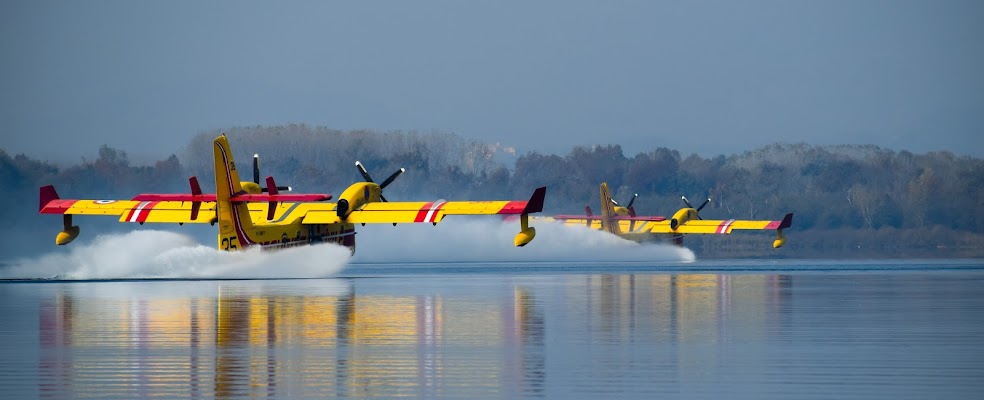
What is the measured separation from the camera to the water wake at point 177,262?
1806 inches

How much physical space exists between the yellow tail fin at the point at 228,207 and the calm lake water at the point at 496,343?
606cm

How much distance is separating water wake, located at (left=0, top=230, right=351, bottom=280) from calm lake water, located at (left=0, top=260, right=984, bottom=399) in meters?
7.32

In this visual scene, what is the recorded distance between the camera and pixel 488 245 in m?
87.8

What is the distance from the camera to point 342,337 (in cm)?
2267

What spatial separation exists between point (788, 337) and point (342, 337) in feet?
24.4

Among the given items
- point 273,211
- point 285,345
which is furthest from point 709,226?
point 285,345

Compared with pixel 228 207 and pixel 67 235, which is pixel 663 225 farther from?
pixel 228 207

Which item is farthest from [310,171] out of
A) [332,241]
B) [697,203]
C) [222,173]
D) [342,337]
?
[342,337]

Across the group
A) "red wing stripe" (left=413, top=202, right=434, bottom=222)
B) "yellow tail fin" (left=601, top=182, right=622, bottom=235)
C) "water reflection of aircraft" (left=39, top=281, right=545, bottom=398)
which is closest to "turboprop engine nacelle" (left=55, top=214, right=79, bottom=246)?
"red wing stripe" (left=413, top=202, right=434, bottom=222)

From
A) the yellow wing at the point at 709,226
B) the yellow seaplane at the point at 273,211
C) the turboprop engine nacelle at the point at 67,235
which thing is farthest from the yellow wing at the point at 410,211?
the yellow wing at the point at 709,226

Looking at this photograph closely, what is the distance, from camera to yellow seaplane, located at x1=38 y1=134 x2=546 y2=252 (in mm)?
44750

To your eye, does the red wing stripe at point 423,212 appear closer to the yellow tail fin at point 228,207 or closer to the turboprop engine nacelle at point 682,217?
the yellow tail fin at point 228,207

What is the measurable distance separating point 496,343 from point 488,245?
66317 millimetres

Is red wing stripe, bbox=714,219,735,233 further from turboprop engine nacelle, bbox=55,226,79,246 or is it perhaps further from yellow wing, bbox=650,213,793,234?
turboprop engine nacelle, bbox=55,226,79,246
